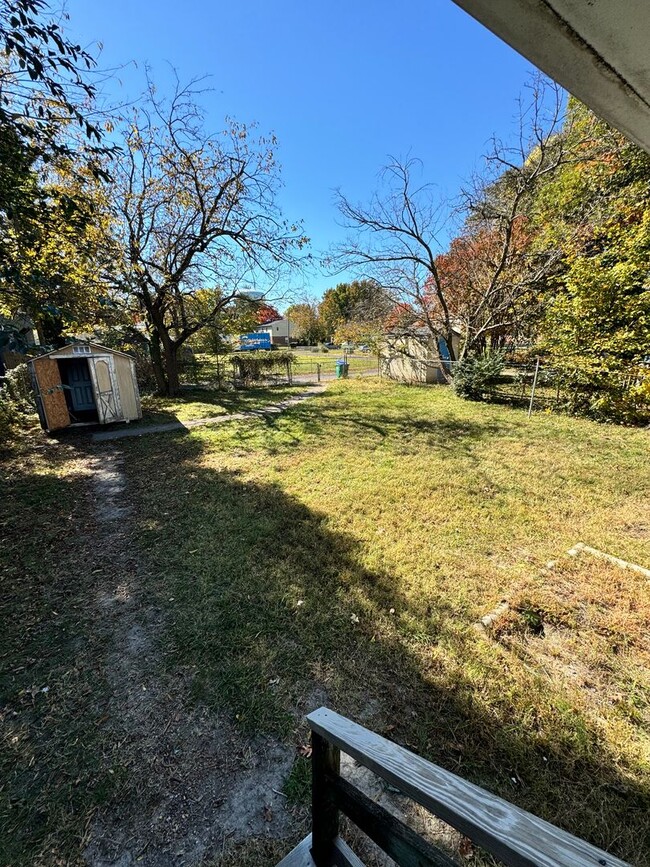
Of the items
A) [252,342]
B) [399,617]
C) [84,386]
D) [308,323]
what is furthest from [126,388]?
[308,323]

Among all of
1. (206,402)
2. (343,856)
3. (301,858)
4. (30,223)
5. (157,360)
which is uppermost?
(30,223)

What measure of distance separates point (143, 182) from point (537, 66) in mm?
13716

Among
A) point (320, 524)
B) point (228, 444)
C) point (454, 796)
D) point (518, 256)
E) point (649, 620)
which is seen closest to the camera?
point (454, 796)

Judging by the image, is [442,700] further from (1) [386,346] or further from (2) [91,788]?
(1) [386,346]

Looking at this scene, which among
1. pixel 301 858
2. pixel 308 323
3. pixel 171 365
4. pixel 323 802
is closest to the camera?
pixel 323 802

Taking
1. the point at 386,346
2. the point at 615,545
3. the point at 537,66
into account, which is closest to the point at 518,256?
the point at 386,346

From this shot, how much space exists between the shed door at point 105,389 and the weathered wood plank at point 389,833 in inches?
397

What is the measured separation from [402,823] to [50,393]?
1030cm

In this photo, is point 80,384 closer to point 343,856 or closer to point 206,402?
point 206,402

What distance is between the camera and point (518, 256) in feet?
38.4

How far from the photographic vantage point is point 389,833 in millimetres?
930

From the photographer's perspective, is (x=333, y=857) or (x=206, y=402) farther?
(x=206, y=402)

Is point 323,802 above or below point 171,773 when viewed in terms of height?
above

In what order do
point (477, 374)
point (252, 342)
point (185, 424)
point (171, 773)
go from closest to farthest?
point (171, 773), point (185, 424), point (477, 374), point (252, 342)
